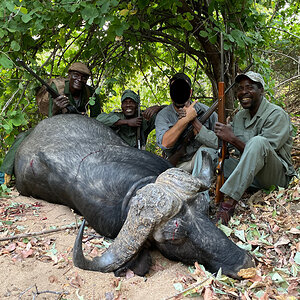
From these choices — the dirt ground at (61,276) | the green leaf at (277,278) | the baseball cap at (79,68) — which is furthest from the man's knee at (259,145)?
the baseball cap at (79,68)

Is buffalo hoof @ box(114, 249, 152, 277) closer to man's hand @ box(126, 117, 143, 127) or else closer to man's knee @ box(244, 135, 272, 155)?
man's knee @ box(244, 135, 272, 155)

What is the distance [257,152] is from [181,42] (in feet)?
11.4

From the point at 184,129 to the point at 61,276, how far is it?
246 cm

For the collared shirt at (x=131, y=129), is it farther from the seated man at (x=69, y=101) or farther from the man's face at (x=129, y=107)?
the seated man at (x=69, y=101)

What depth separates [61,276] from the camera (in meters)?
2.80

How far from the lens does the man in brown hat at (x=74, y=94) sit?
17.9ft

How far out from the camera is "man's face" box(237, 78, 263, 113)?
4.18 m

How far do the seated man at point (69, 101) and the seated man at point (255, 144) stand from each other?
7.54ft

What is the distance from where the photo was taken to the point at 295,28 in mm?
7305

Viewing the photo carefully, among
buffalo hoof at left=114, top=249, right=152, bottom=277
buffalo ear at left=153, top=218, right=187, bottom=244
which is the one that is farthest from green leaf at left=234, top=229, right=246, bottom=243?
buffalo hoof at left=114, top=249, right=152, bottom=277

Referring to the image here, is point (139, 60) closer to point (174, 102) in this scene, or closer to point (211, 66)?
point (211, 66)

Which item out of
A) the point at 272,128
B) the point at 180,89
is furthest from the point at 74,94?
the point at 272,128

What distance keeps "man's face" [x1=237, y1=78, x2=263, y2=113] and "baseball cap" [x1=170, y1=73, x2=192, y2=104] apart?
917 mm

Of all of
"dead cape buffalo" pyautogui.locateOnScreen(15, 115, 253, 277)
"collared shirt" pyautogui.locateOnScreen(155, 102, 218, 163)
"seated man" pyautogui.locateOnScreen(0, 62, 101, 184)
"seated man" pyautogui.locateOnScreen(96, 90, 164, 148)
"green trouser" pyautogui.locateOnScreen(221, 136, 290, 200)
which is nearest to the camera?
"dead cape buffalo" pyautogui.locateOnScreen(15, 115, 253, 277)
